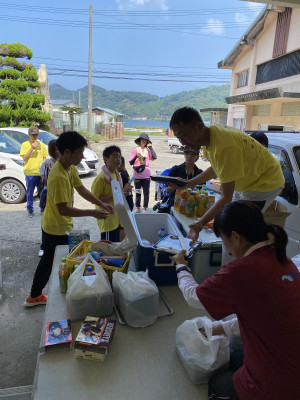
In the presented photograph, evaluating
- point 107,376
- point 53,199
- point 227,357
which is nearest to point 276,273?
point 227,357

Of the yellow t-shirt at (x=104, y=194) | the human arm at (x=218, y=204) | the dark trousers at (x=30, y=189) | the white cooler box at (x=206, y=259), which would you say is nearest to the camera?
the human arm at (x=218, y=204)

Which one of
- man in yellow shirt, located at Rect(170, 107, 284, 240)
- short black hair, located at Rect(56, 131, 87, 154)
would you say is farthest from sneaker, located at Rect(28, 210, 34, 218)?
man in yellow shirt, located at Rect(170, 107, 284, 240)

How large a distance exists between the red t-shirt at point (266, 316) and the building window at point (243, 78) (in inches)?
717

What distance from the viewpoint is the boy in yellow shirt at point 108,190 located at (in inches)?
120

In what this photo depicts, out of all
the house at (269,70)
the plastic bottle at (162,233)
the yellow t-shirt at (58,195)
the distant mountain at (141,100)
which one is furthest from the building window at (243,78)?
the distant mountain at (141,100)

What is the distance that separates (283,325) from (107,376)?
0.81 meters

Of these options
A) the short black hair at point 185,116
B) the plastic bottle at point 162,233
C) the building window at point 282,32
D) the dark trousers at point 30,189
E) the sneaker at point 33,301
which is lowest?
the sneaker at point 33,301

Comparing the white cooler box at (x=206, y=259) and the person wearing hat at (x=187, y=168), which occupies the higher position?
the person wearing hat at (x=187, y=168)

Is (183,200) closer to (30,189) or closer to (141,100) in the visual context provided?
(30,189)

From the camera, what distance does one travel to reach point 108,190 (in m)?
3.11

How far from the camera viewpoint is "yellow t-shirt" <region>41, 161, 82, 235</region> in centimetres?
231

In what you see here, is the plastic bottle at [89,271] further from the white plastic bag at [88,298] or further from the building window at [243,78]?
the building window at [243,78]

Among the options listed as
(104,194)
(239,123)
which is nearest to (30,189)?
(104,194)

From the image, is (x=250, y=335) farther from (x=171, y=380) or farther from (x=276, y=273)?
(x=171, y=380)
